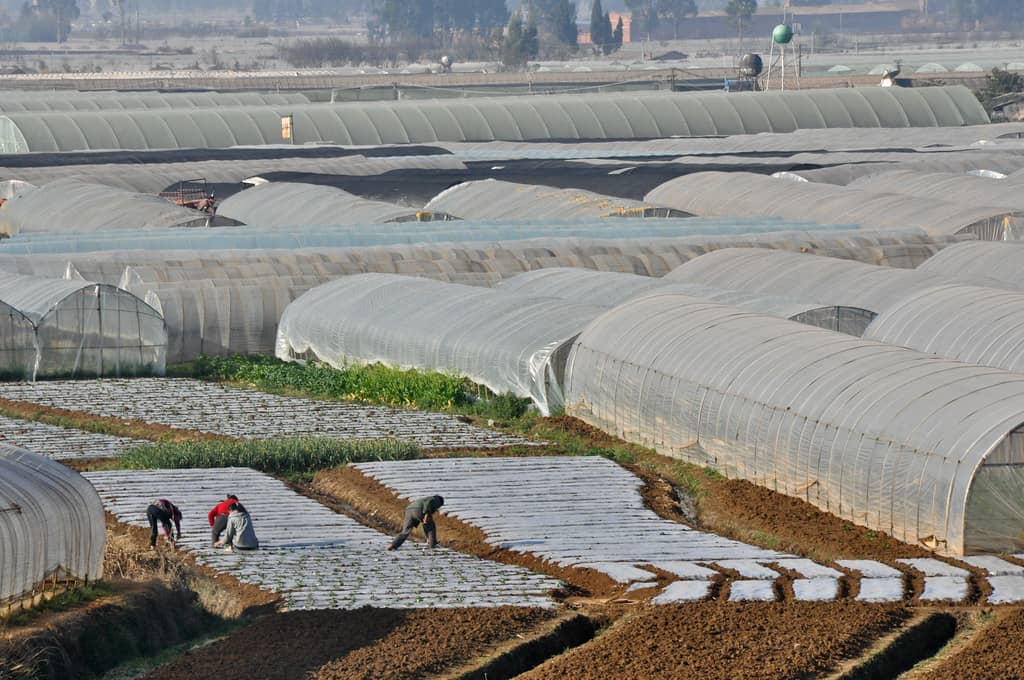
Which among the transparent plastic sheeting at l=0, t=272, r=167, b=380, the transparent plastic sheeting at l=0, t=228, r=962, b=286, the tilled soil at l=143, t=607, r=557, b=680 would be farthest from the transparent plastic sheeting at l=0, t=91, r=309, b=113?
the tilled soil at l=143, t=607, r=557, b=680

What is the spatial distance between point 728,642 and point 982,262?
2733 centimetres

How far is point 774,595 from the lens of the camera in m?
20.9

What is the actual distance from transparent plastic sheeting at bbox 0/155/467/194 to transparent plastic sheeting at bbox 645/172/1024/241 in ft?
41.9

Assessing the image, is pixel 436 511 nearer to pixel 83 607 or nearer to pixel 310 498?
pixel 310 498

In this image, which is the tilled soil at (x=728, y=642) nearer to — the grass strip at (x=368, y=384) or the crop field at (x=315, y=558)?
the crop field at (x=315, y=558)

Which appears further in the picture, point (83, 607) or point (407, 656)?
point (83, 607)

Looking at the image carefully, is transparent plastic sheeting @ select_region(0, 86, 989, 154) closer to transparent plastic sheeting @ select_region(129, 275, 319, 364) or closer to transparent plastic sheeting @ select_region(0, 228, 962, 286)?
transparent plastic sheeting @ select_region(0, 228, 962, 286)

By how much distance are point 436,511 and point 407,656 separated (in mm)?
7512

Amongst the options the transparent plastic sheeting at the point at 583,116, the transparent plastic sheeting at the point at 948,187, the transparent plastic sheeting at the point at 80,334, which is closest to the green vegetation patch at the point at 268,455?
the transparent plastic sheeting at the point at 80,334

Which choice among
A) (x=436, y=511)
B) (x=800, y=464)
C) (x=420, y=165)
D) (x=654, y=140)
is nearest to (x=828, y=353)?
(x=800, y=464)

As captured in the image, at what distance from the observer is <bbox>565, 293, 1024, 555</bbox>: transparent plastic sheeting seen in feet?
78.8

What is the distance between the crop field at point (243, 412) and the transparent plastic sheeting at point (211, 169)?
31.6m

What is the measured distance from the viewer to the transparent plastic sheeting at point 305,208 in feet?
193

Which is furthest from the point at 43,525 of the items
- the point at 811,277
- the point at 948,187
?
the point at 948,187
